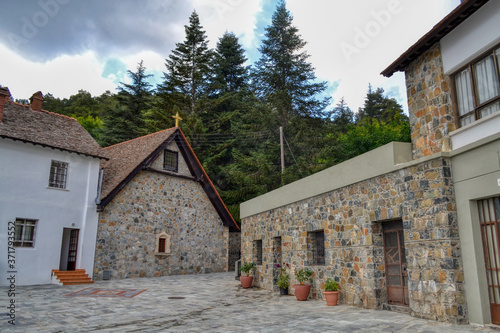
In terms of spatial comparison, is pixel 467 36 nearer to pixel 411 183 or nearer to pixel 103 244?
pixel 411 183

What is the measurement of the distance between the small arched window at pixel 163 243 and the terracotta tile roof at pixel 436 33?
14533 millimetres

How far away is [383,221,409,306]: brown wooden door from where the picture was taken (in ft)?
25.5

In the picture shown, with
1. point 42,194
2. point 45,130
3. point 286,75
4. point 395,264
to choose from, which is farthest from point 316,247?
point 286,75

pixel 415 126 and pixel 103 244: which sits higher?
pixel 415 126

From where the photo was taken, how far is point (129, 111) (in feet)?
104

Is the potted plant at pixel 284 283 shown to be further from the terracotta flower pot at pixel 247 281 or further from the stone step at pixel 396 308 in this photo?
the stone step at pixel 396 308

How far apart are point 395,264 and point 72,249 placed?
46.4 feet

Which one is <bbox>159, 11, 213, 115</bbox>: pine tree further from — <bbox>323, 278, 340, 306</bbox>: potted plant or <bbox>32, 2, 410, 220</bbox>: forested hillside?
<bbox>323, 278, 340, 306</bbox>: potted plant

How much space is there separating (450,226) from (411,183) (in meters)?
1.16

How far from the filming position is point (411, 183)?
738 centimetres

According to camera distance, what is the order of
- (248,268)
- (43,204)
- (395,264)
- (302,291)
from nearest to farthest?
(395,264) < (302,291) < (248,268) < (43,204)

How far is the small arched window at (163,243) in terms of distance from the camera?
19156 mm

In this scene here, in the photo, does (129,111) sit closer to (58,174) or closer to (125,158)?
(125,158)

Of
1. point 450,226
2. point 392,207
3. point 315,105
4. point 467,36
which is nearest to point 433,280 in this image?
point 450,226
